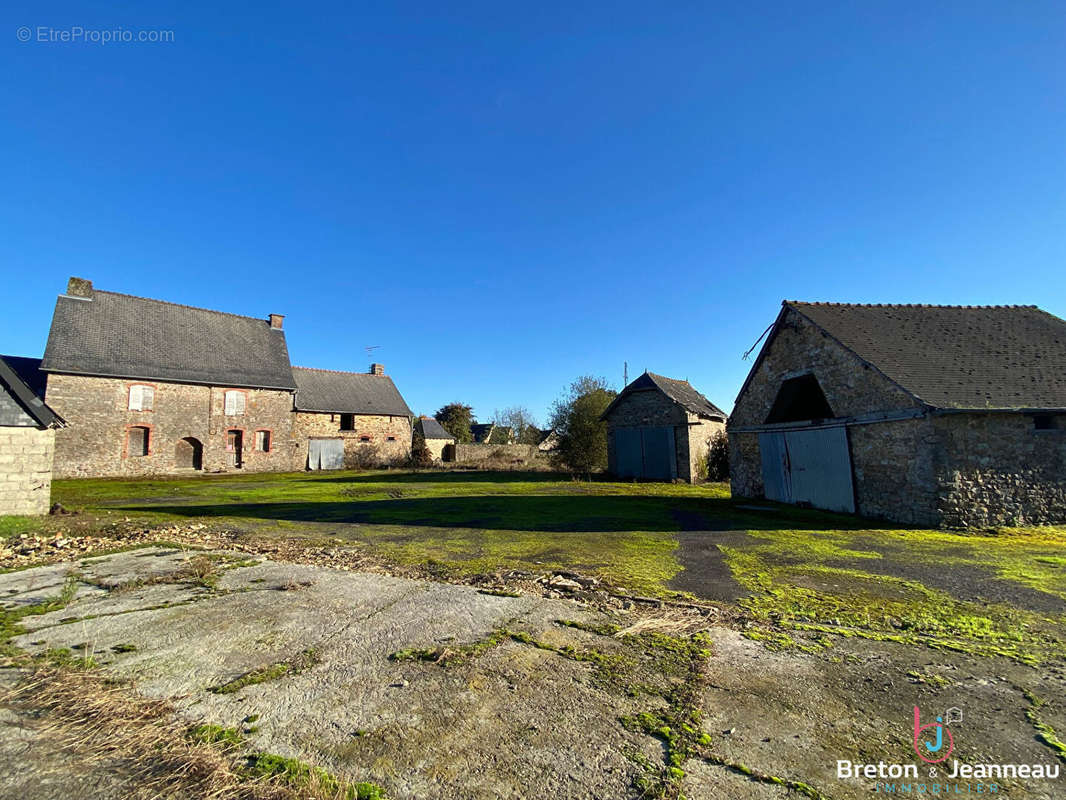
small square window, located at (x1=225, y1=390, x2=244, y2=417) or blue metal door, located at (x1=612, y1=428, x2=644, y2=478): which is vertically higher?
small square window, located at (x1=225, y1=390, x2=244, y2=417)

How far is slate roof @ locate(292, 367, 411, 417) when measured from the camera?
29719mm

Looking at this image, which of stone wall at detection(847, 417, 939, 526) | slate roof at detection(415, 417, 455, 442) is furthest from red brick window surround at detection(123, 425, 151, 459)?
stone wall at detection(847, 417, 939, 526)

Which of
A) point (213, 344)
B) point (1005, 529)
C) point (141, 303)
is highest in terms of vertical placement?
point (141, 303)

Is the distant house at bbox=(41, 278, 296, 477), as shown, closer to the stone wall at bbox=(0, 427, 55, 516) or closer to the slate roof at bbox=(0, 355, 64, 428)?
the slate roof at bbox=(0, 355, 64, 428)

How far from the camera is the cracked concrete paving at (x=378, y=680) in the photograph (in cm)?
227

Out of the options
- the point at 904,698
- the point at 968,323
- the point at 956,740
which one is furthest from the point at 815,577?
the point at 968,323

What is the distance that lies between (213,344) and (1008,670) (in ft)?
105

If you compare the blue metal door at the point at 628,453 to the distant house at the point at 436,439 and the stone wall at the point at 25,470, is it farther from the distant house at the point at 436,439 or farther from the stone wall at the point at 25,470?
the stone wall at the point at 25,470

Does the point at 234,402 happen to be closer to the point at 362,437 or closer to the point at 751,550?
the point at 362,437

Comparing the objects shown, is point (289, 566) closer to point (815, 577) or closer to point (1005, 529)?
point (815, 577)

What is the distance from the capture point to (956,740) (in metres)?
2.55

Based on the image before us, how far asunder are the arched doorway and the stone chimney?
8.52m

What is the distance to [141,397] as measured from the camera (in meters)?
22.9

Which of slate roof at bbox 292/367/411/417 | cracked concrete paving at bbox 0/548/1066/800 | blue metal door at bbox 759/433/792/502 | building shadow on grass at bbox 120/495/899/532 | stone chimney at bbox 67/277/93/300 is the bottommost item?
building shadow on grass at bbox 120/495/899/532
